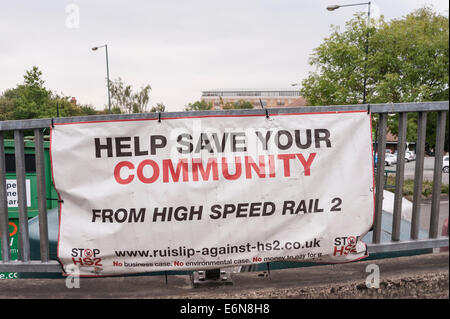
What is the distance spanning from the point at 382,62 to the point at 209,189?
14.0 m

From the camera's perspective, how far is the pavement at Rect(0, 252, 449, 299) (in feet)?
8.71

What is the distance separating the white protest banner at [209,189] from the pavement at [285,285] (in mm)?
243

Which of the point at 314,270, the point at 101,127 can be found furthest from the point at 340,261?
the point at 101,127

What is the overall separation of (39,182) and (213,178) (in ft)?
4.17

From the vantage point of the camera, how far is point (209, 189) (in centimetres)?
256

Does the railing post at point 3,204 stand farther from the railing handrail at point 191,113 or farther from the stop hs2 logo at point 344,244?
the stop hs2 logo at point 344,244

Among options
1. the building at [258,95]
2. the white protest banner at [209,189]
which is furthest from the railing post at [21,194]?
the building at [258,95]

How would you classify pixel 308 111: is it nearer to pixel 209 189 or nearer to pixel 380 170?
pixel 380 170

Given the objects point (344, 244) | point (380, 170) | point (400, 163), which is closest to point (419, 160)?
point (400, 163)

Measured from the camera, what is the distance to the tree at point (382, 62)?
43.2ft

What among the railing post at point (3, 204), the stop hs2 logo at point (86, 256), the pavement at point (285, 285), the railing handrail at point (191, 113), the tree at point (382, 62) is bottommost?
the pavement at point (285, 285)

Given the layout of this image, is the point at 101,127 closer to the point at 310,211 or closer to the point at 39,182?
the point at 39,182

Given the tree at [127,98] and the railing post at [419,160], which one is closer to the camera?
the railing post at [419,160]

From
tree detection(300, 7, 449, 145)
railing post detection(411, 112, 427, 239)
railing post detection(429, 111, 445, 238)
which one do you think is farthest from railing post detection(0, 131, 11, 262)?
tree detection(300, 7, 449, 145)
